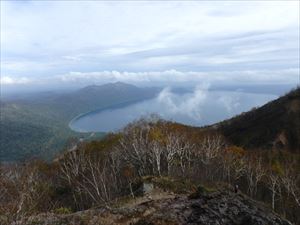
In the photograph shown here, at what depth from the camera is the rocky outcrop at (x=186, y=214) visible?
93.6ft

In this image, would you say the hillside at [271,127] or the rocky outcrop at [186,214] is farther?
the hillside at [271,127]

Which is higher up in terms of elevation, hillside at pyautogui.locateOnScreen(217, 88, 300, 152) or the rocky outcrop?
the rocky outcrop

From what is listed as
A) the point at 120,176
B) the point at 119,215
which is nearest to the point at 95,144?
the point at 120,176

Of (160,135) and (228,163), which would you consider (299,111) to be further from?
(228,163)

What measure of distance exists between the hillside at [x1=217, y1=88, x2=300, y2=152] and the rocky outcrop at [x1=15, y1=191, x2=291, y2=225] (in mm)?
83558

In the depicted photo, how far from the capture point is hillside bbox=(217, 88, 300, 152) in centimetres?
11431

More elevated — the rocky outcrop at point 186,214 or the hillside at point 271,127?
the rocky outcrop at point 186,214

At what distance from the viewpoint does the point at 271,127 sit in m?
122

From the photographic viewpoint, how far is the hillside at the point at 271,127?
114m

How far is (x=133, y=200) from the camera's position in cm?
3500

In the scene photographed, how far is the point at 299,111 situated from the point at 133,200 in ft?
315

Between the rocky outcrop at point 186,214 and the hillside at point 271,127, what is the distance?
274ft

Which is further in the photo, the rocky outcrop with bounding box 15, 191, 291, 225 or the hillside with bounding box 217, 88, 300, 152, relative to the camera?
the hillside with bounding box 217, 88, 300, 152

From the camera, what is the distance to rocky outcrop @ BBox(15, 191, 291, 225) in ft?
93.6
